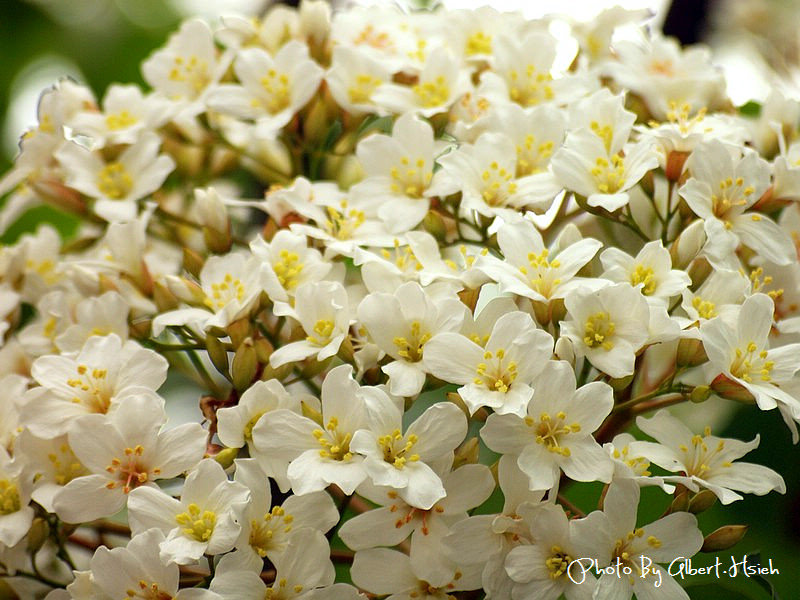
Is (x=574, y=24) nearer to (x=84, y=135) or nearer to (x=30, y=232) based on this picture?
(x=84, y=135)

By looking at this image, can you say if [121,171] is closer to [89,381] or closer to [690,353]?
[89,381]

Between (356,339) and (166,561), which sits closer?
(166,561)

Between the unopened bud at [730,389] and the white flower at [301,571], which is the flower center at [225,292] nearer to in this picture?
the white flower at [301,571]

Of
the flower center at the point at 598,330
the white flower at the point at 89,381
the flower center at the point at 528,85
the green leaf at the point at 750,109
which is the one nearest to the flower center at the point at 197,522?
the white flower at the point at 89,381

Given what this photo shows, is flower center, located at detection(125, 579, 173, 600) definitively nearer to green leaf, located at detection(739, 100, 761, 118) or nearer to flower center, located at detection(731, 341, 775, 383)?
flower center, located at detection(731, 341, 775, 383)

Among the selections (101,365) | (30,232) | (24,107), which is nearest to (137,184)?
(101,365)

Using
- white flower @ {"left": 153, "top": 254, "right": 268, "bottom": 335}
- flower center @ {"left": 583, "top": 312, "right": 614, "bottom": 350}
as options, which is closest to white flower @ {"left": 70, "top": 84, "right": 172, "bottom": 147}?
white flower @ {"left": 153, "top": 254, "right": 268, "bottom": 335}

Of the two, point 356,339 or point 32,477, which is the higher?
point 356,339
